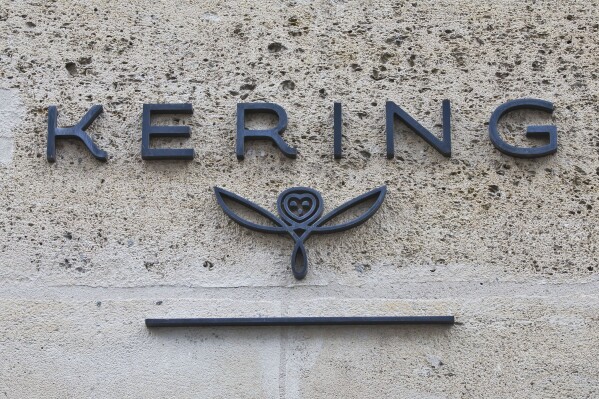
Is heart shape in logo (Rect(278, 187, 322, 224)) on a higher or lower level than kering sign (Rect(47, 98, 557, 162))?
lower

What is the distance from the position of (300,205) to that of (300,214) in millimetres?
28

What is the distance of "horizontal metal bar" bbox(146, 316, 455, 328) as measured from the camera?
2986 millimetres

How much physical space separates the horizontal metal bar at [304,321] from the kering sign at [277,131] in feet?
1.61

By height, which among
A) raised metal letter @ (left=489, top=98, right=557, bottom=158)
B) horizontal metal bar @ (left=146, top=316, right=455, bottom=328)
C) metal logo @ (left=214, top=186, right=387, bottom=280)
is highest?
raised metal letter @ (left=489, top=98, right=557, bottom=158)

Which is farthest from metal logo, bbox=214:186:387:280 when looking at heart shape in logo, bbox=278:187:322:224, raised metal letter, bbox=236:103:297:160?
raised metal letter, bbox=236:103:297:160

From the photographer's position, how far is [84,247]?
10.2 ft

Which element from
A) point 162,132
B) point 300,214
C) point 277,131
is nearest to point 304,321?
point 300,214

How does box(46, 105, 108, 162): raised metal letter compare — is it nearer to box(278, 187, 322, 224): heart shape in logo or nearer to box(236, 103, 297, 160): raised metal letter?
box(236, 103, 297, 160): raised metal letter

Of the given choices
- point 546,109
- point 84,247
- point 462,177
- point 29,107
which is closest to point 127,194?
point 84,247

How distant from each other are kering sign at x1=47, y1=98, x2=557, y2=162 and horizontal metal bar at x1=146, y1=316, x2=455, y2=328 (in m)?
0.49

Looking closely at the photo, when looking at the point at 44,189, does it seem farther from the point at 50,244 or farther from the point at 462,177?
the point at 462,177

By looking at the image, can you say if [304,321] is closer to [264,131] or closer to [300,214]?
[300,214]

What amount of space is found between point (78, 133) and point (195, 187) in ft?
1.27

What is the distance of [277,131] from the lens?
3199mm
